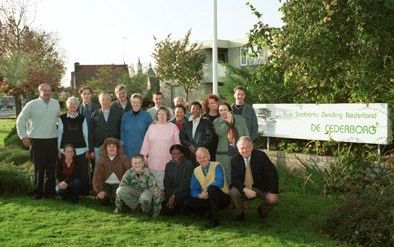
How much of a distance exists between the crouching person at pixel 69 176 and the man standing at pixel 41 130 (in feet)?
0.54

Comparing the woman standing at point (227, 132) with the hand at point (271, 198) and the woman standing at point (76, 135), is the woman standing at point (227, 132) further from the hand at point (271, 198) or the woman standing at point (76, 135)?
the woman standing at point (76, 135)

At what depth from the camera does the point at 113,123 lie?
30.2 feet

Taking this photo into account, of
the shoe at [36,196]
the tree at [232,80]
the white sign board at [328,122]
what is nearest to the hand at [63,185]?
the shoe at [36,196]

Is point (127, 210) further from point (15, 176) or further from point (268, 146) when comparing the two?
point (268, 146)

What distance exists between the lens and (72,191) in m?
9.29

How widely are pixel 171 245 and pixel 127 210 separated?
2.06 m

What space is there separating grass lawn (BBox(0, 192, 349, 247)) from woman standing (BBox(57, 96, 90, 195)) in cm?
68

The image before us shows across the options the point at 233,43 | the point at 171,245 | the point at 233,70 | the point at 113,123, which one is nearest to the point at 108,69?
the point at 233,43

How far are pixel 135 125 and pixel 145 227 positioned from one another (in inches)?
81.1

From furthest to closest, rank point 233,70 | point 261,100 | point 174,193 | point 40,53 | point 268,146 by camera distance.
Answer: point 40,53
point 233,70
point 261,100
point 268,146
point 174,193

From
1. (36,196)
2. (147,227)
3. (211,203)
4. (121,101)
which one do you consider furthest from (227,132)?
(36,196)

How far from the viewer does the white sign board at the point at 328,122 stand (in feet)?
33.8

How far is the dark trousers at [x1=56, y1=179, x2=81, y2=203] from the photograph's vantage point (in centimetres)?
927

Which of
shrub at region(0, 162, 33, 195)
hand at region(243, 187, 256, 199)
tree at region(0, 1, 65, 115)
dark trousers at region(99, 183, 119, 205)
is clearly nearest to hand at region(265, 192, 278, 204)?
hand at region(243, 187, 256, 199)
